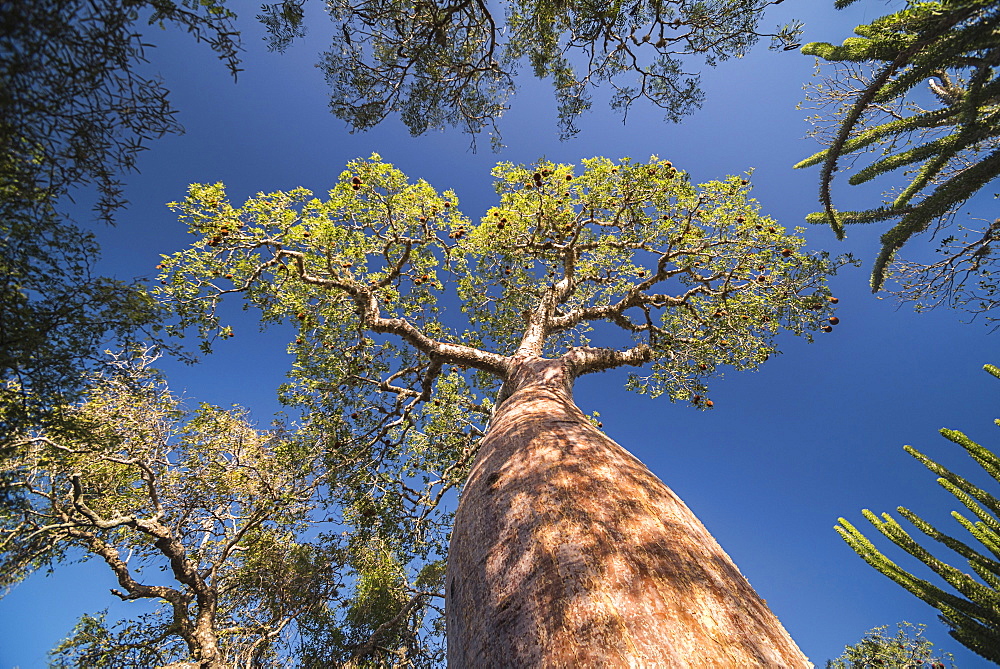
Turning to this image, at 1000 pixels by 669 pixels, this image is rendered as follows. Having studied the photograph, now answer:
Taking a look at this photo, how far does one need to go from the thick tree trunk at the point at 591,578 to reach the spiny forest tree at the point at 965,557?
4.99 m

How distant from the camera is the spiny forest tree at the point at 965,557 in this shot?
3959 millimetres

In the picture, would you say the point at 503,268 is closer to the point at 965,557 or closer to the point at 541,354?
the point at 541,354

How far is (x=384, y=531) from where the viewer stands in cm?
689

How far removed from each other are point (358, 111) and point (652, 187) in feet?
16.8

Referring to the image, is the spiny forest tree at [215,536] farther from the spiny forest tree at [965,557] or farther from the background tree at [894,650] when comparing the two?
the background tree at [894,650]

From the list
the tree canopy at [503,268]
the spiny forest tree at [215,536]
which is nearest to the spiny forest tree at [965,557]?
the tree canopy at [503,268]

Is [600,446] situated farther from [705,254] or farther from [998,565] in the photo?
[705,254]

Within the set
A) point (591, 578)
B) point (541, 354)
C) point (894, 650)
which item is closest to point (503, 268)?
point (541, 354)

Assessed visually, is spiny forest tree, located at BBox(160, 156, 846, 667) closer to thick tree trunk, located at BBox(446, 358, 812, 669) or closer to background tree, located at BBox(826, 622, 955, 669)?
thick tree trunk, located at BBox(446, 358, 812, 669)

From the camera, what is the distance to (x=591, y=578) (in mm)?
1414

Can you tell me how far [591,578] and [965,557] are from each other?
6.20 m

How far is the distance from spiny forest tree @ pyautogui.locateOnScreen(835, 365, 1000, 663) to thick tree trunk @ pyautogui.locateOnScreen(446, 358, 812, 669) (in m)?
4.99

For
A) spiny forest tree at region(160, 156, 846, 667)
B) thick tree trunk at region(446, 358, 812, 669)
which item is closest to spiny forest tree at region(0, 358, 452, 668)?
spiny forest tree at region(160, 156, 846, 667)

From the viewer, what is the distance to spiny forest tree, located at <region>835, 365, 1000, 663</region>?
156 inches
